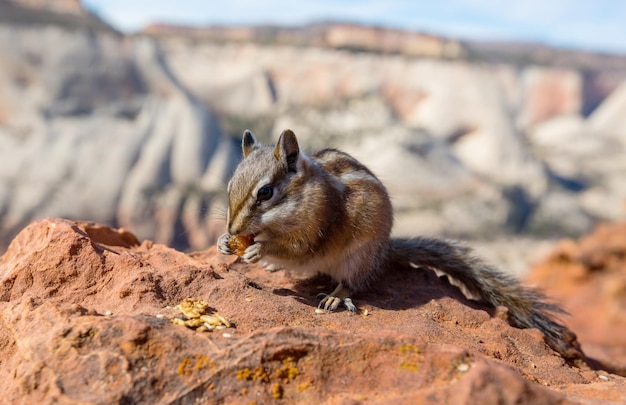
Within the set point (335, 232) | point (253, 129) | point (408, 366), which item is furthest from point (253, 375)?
point (253, 129)

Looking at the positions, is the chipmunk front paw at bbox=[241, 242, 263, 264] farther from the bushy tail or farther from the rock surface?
the bushy tail

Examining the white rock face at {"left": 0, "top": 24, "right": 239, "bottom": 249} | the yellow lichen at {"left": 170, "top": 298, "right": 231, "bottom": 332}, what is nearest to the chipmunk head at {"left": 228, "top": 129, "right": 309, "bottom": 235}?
the yellow lichen at {"left": 170, "top": 298, "right": 231, "bottom": 332}

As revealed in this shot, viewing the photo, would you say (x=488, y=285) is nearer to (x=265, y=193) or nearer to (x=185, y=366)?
(x=265, y=193)

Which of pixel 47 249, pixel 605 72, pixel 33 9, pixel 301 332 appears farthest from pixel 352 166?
pixel 605 72

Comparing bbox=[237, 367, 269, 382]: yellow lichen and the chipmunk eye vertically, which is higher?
the chipmunk eye

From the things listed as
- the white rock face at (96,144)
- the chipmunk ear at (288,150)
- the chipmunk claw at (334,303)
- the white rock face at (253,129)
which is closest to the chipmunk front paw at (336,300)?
the chipmunk claw at (334,303)

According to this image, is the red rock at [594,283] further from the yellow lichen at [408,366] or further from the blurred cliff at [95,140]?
the blurred cliff at [95,140]
